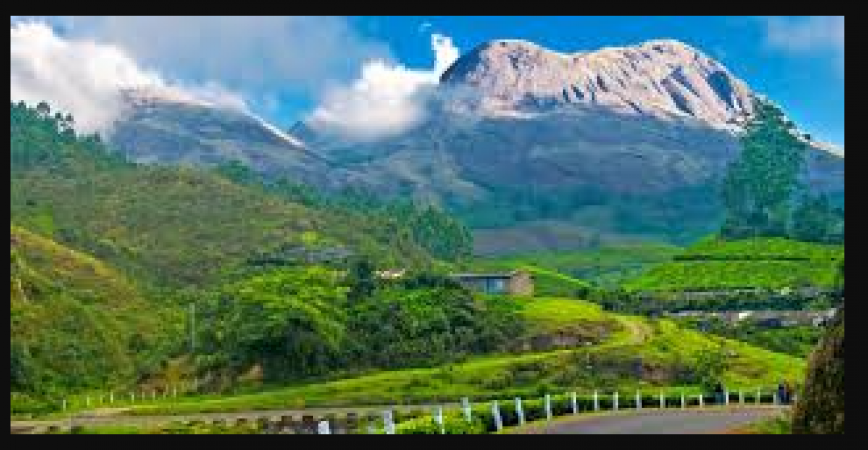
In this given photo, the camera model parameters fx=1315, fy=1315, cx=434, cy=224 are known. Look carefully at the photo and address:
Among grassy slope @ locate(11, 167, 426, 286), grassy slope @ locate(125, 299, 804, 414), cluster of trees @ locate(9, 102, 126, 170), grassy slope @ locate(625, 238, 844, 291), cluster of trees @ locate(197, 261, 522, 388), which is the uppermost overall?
cluster of trees @ locate(9, 102, 126, 170)

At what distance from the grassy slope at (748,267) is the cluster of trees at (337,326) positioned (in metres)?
25.3

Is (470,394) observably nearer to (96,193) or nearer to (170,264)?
(170,264)

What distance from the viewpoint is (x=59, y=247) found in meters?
96.2

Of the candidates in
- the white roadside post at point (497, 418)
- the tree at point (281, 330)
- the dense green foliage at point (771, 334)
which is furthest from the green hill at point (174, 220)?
the white roadside post at point (497, 418)

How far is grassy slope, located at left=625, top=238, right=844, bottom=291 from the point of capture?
309 feet

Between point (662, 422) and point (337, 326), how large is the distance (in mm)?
36615

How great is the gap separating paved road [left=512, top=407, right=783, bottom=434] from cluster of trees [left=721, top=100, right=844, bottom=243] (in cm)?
8340

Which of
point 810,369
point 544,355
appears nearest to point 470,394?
point 544,355

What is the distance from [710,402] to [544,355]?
22312 millimetres

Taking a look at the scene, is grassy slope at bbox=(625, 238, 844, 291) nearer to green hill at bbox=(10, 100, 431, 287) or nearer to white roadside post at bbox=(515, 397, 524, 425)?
green hill at bbox=(10, 100, 431, 287)

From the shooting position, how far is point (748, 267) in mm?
100312

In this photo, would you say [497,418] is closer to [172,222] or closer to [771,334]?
[771,334]

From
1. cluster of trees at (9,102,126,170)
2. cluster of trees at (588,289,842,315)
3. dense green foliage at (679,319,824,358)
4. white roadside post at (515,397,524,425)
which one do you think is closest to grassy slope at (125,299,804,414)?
dense green foliage at (679,319,824,358)

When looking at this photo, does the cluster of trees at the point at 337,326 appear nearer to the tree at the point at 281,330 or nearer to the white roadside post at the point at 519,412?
the tree at the point at 281,330
